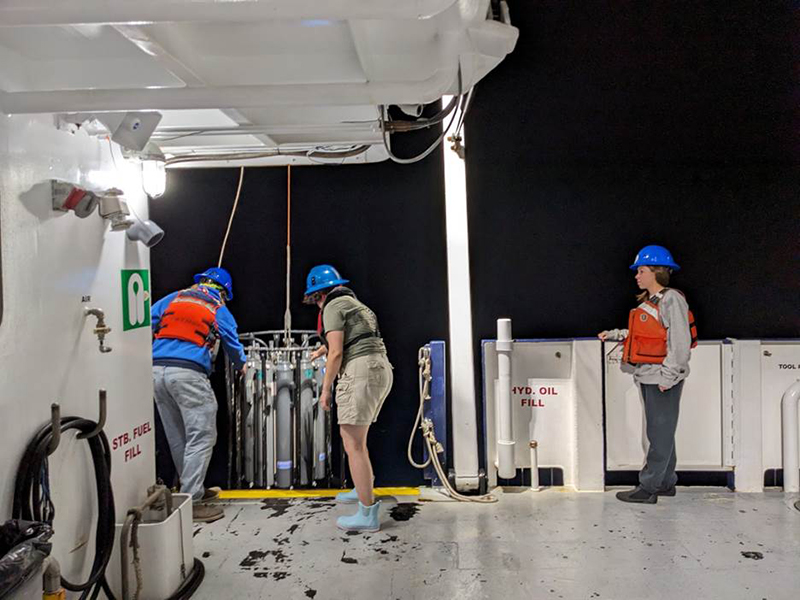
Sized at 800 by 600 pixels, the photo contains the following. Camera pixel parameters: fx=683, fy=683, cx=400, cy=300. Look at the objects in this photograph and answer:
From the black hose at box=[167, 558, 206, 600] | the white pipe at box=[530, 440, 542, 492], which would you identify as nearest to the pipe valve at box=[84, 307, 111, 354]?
the black hose at box=[167, 558, 206, 600]

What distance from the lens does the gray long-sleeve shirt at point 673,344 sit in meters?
4.59

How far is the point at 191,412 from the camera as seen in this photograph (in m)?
4.55

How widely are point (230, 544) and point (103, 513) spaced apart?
4.66ft

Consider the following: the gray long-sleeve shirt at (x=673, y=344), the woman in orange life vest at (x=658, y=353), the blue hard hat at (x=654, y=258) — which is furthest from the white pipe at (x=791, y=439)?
the blue hard hat at (x=654, y=258)

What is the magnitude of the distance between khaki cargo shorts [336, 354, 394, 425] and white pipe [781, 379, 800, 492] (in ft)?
9.80

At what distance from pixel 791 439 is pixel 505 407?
207 centimetres

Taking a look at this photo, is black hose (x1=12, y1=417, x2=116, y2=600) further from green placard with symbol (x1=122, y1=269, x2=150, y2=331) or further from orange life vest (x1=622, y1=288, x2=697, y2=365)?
orange life vest (x1=622, y1=288, x2=697, y2=365)

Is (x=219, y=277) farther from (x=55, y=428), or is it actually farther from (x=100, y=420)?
(x=55, y=428)

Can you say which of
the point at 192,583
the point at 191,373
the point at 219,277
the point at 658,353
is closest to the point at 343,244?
the point at 219,277

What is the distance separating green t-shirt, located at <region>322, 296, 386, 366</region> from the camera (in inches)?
171

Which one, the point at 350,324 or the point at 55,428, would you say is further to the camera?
the point at 350,324

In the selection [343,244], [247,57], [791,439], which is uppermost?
[247,57]

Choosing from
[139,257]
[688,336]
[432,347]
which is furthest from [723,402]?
[139,257]

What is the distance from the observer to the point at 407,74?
105 inches
